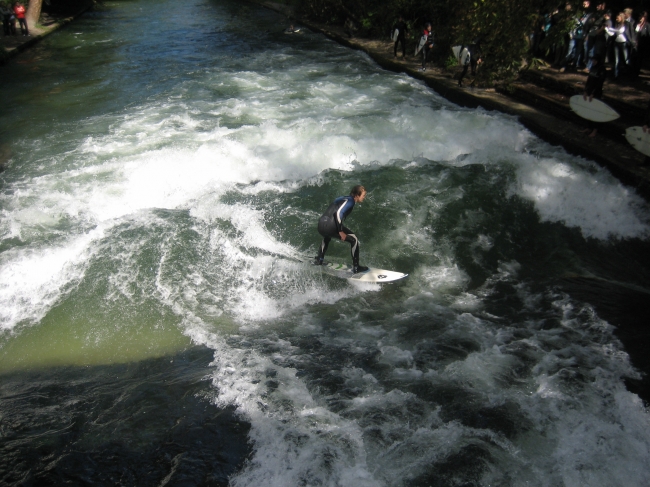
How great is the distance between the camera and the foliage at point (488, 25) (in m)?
12.0

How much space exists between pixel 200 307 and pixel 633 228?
7047 mm

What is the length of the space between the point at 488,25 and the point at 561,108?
341cm

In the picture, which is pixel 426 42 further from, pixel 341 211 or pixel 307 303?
pixel 307 303

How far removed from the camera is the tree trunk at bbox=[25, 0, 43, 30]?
82.9 feet

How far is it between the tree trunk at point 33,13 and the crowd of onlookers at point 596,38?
79.5 ft

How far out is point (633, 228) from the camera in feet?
27.2

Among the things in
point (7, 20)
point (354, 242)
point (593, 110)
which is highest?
point (593, 110)

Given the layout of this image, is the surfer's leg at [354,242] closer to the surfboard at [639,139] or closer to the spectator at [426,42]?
the surfboard at [639,139]

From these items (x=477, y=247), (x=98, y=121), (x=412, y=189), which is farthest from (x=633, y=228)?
(x=98, y=121)

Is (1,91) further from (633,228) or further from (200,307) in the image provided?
(633,228)

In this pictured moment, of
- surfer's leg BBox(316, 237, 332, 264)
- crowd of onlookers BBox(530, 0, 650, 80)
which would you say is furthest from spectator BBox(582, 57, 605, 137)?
surfer's leg BBox(316, 237, 332, 264)

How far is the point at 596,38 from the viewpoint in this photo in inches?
388

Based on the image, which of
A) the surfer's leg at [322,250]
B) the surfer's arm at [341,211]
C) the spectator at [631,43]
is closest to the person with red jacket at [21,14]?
the surfer's leg at [322,250]

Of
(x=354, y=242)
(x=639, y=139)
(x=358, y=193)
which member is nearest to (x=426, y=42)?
(x=639, y=139)
